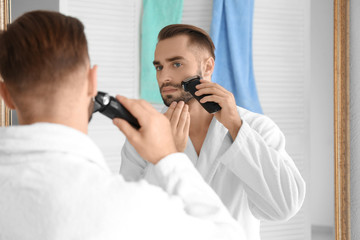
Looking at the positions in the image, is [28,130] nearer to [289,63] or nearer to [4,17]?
[4,17]

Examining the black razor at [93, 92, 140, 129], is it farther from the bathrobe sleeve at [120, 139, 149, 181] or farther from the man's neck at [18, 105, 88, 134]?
the bathrobe sleeve at [120, 139, 149, 181]

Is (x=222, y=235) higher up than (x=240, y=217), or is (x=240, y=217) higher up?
(x=222, y=235)

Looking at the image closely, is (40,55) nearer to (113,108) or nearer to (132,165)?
(113,108)

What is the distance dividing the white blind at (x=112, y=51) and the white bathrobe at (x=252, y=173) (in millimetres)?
682

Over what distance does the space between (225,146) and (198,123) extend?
0.63 feet

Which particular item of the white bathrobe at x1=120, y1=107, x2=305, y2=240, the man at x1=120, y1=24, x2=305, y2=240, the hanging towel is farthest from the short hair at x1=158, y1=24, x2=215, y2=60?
the hanging towel

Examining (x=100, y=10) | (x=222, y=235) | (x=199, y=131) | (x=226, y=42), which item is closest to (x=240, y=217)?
(x=199, y=131)

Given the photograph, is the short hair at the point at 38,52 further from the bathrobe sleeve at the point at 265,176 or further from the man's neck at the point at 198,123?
the man's neck at the point at 198,123

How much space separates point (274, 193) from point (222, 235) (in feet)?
A: 1.58

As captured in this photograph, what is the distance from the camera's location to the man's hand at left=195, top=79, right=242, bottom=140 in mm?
1010

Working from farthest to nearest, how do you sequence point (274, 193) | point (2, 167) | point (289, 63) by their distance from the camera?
1. point (289, 63)
2. point (274, 193)
3. point (2, 167)

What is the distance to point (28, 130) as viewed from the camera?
0.48 metres

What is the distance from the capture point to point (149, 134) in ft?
1.84

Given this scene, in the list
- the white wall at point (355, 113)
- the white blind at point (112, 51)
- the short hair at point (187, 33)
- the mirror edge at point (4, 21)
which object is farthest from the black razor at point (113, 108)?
the white wall at point (355, 113)
